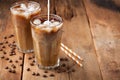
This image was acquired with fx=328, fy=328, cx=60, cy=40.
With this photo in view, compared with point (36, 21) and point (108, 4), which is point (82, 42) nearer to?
point (36, 21)

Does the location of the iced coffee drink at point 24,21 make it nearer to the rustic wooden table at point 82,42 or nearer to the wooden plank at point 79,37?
the rustic wooden table at point 82,42

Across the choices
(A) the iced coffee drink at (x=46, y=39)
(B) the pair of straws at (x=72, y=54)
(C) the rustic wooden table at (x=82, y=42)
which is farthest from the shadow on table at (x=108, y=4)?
(A) the iced coffee drink at (x=46, y=39)

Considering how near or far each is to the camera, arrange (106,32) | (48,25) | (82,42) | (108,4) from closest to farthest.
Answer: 1. (48,25)
2. (82,42)
3. (106,32)
4. (108,4)

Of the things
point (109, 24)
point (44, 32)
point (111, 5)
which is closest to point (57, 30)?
point (44, 32)

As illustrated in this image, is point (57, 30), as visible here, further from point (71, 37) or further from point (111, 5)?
point (111, 5)

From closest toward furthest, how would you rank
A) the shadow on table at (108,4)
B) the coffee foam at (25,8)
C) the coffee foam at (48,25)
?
the coffee foam at (48,25), the coffee foam at (25,8), the shadow on table at (108,4)

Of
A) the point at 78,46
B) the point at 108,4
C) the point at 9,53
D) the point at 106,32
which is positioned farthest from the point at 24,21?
the point at 108,4
